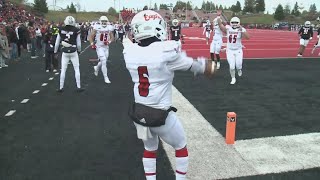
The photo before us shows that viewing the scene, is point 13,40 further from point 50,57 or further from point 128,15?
point 128,15

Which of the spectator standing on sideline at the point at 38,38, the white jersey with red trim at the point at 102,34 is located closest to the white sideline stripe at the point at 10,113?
the white jersey with red trim at the point at 102,34

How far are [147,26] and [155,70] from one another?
445 millimetres

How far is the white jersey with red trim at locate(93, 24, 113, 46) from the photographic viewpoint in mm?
10938

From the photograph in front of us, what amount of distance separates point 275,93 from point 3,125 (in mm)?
6781

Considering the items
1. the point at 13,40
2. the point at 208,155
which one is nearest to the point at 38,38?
the point at 13,40

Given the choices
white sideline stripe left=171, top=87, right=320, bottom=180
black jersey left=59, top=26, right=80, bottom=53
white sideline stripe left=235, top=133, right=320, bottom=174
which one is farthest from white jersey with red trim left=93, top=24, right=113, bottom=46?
white sideline stripe left=235, top=133, right=320, bottom=174

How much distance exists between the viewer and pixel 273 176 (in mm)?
4395

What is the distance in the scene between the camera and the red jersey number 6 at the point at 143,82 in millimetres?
3459

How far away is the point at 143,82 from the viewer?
3.54 meters

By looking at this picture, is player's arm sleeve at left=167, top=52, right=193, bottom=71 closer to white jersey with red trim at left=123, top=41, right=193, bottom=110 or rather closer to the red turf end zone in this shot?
white jersey with red trim at left=123, top=41, right=193, bottom=110

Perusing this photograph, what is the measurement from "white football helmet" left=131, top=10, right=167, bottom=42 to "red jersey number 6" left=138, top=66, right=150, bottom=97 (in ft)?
1.04

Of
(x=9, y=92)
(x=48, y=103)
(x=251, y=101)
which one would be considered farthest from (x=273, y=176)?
(x=9, y=92)

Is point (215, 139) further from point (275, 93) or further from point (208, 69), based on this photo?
point (275, 93)

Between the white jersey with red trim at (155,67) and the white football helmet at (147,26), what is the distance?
10cm
